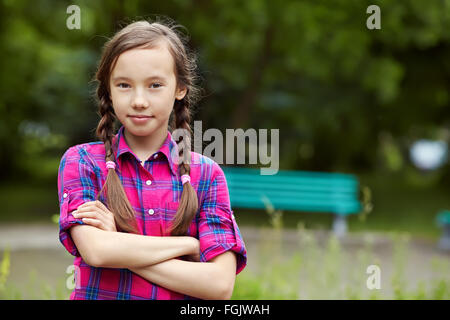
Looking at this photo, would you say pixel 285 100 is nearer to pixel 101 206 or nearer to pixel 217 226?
pixel 217 226

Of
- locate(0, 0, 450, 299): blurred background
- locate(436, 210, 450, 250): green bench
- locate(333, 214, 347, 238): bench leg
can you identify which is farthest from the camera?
locate(333, 214, 347, 238): bench leg

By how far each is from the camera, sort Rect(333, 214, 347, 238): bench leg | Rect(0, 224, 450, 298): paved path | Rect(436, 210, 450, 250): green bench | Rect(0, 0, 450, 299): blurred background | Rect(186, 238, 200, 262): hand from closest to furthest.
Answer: Rect(186, 238, 200, 262): hand → Rect(0, 224, 450, 298): paved path → Rect(0, 0, 450, 299): blurred background → Rect(436, 210, 450, 250): green bench → Rect(333, 214, 347, 238): bench leg

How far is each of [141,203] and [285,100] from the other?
10700 millimetres

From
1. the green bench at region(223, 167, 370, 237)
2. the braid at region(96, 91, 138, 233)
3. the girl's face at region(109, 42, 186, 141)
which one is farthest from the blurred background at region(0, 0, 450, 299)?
the girl's face at region(109, 42, 186, 141)

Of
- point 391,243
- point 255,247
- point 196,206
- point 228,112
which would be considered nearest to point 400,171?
point 228,112

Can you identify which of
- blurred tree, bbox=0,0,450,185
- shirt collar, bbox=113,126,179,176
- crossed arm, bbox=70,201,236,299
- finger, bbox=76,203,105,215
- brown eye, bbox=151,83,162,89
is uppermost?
blurred tree, bbox=0,0,450,185

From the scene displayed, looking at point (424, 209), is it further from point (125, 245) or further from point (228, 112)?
point (125, 245)

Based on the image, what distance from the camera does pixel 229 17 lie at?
9000 millimetres

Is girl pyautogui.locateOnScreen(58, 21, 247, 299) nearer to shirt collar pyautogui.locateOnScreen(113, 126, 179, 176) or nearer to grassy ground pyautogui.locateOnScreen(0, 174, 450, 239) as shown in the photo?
shirt collar pyautogui.locateOnScreen(113, 126, 179, 176)

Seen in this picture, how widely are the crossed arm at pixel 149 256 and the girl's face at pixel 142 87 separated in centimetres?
28

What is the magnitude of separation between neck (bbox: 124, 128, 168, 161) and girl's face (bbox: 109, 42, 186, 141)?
0.06 m

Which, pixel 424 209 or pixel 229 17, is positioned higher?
pixel 229 17

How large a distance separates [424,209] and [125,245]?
11.8m

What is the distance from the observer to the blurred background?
7.19m
